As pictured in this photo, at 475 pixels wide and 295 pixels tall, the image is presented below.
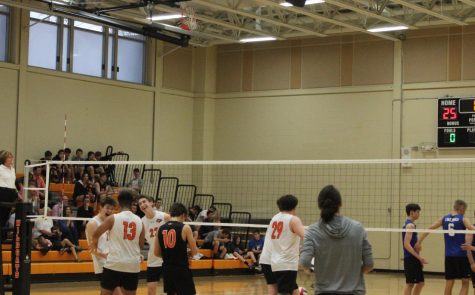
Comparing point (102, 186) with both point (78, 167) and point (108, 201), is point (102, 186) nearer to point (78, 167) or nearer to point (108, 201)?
point (78, 167)

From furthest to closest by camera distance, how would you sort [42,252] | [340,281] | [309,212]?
[309,212] < [42,252] < [340,281]

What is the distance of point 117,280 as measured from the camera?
30.5ft

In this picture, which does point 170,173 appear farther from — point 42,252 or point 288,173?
point 42,252

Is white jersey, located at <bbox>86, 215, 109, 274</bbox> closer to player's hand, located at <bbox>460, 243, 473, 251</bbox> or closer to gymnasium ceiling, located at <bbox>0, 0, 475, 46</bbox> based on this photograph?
player's hand, located at <bbox>460, 243, 473, 251</bbox>

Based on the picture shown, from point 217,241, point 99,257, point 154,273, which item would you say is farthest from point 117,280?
point 217,241

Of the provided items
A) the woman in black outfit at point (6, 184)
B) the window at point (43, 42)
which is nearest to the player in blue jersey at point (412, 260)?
the woman in black outfit at point (6, 184)

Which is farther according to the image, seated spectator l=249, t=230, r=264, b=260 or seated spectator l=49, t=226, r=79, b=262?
seated spectator l=249, t=230, r=264, b=260

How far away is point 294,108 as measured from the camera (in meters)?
24.8

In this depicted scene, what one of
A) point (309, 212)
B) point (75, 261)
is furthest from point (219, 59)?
point (75, 261)

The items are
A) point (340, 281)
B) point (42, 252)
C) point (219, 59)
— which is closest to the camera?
point (340, 281)

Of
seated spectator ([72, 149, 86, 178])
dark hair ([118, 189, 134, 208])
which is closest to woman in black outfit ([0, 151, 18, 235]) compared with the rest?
dark hair ([118, 189, 134, 208])

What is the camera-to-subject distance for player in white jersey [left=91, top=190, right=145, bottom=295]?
9297 mm

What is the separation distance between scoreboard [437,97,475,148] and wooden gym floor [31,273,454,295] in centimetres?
379

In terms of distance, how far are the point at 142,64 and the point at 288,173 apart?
5935mm
